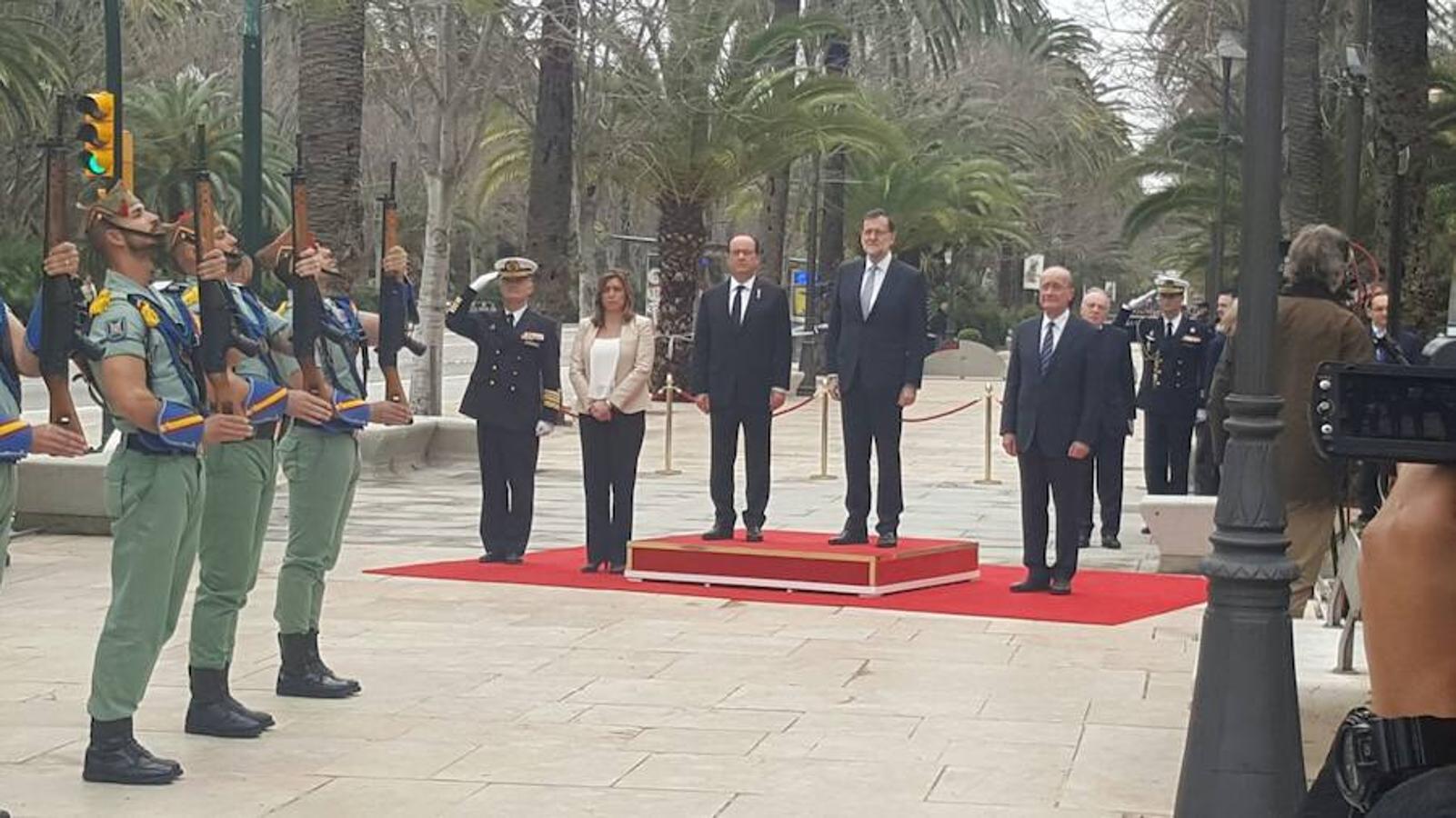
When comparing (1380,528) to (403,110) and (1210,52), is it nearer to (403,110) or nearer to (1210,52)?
(403,110)

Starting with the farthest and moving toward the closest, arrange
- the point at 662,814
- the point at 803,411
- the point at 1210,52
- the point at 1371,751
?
the point at 1210,52
the point at 803,411
the point at 662,814
the point at 1371,751

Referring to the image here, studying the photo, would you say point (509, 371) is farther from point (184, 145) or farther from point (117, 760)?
point (184, 145)

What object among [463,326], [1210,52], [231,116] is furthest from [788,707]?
[231,116]

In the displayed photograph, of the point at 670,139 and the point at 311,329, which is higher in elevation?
the point at 670,139

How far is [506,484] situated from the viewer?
45.6 feet

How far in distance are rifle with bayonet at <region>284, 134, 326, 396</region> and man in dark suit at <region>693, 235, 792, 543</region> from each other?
4.78 m

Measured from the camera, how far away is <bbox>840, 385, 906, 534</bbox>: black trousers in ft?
42.7

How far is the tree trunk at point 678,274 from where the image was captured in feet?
105

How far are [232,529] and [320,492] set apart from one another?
0.75 metres

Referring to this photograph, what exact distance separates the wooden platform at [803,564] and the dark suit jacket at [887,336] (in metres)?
1.03

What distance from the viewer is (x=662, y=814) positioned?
7.09m

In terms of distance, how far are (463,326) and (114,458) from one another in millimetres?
6328

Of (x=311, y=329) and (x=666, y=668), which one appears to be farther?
(x=666, y=668)

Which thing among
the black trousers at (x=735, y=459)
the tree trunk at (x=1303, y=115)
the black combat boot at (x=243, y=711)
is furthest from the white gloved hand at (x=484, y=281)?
the tree trunk at (x=1303, y=115)
